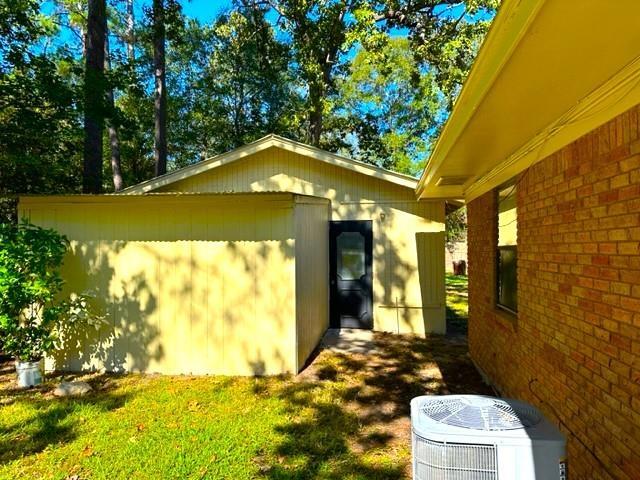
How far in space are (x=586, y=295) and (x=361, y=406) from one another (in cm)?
284

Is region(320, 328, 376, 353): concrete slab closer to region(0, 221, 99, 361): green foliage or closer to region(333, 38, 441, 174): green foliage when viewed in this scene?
region(0, 221, 99, 361): green foliage

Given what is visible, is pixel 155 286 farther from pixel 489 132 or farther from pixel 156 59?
pixel 156 59

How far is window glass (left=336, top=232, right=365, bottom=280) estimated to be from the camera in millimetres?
8680

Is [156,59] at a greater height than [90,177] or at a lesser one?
greater

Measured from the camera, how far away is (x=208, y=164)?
862cm

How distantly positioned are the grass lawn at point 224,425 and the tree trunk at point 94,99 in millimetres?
4280

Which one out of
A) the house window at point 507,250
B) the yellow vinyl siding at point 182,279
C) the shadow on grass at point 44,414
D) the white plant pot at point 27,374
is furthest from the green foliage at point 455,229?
the white plant pot at point 27,374

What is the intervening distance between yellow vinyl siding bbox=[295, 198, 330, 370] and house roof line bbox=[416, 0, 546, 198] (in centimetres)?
339

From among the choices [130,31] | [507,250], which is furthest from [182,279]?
[130,31]

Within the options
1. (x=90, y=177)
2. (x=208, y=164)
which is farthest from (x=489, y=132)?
(x=90, y=177)

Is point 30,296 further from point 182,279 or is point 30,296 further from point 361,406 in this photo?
point 361,406

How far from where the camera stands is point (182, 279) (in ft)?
18.8

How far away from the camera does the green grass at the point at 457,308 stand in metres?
9.08

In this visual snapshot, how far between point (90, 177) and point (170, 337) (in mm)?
4600
